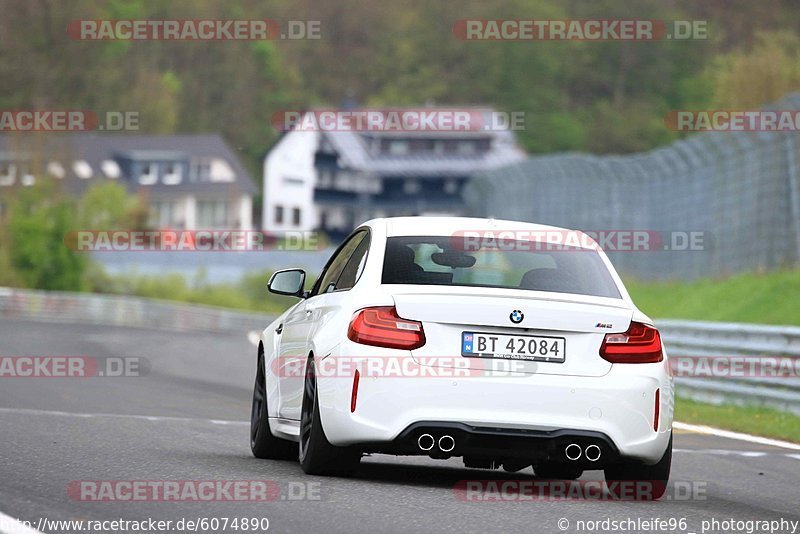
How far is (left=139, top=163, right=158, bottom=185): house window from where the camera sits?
114 metres

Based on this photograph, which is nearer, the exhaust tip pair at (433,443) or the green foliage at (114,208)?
the exhaust tip pair at (433,443)

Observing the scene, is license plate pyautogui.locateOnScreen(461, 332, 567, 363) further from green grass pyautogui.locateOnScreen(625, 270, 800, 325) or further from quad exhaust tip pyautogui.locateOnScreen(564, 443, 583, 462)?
green grass pyautogui.locateOnScreen(625, 270, 800, 325)

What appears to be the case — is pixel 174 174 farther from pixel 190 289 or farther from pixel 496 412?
pixel 496 412

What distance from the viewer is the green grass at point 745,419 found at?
15.3 metres

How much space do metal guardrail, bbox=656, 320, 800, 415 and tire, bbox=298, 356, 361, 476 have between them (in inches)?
340

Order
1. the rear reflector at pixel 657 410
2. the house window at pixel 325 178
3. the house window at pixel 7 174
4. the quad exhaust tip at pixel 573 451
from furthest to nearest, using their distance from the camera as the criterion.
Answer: the house window at pixel 325 178, the house window at pixel 7 174, the rear reflector at pixel 657 410, the quad exhaust tip at pixel 573 451

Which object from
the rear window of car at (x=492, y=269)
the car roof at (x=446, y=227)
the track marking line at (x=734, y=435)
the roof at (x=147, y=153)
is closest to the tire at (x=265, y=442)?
the car roof at (x=446, y=227)

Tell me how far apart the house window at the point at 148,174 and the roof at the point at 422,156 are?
11476 millimetres

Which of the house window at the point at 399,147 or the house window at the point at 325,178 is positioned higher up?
the house window at the point at 399,147

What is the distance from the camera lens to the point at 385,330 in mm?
8602

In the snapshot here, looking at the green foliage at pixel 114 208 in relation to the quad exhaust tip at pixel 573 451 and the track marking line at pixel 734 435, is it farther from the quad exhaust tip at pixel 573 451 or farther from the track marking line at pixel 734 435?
the quad exhaust tip at pixel 573 451

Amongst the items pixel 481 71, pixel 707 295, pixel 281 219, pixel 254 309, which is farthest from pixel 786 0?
pixel 707 295

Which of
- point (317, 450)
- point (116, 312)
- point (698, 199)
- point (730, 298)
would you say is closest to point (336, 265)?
point (317, 450)

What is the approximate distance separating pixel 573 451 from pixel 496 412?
47 centimetres
